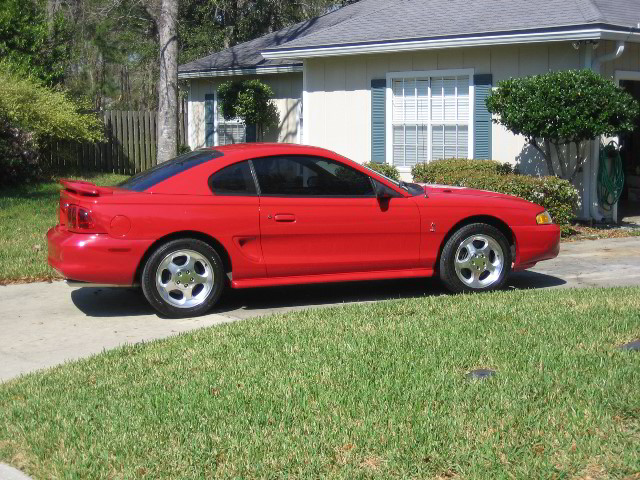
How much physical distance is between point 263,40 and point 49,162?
6236mm

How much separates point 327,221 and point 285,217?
406 millimetres

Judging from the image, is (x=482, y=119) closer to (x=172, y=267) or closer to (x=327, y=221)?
(x=327, y=221)

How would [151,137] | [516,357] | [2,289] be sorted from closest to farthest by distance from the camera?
[516,357] < [2,289] < [151,137]

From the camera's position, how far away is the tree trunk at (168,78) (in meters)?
16.2

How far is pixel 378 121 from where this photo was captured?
15969 millimetres

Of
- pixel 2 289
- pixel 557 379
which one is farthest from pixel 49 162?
pixel 557 379

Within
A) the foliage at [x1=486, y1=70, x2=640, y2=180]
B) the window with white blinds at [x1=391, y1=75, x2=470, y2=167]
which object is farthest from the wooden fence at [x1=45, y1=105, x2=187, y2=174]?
the foliage at [x1=486, y1=70, x2=640, y2=180]

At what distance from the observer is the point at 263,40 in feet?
75.6

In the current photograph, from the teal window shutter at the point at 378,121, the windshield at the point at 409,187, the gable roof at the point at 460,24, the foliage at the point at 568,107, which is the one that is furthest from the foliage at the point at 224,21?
the windshield at the point at 409,187

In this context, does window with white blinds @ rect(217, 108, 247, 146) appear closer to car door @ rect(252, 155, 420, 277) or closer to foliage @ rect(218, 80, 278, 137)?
foliage @ rect(218, 80, 278, 137)

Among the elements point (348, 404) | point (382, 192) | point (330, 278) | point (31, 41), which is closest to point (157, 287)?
point (330, 278)

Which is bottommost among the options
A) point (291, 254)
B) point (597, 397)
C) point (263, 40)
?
point (597, 397)

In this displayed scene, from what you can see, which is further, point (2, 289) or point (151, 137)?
point (151, 137)

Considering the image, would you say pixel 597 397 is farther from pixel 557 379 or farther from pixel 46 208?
pixel 46 208
